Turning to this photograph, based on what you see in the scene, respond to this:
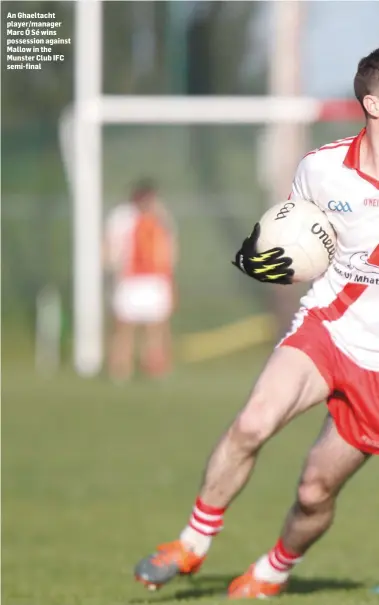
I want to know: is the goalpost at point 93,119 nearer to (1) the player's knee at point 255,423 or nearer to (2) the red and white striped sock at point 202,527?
(2) the red and white striped sock at point 202,527

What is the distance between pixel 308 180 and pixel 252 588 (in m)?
2.03

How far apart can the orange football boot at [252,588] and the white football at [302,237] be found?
1575 mm

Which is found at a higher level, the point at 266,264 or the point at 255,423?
the point at 266,264

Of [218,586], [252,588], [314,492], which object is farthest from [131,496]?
[314,492]

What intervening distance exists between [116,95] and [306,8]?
3072mm

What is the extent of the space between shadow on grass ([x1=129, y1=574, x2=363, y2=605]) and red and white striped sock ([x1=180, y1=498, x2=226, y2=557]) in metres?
0.48

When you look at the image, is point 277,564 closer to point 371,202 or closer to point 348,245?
point 348,245

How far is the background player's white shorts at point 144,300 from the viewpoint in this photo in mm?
21094

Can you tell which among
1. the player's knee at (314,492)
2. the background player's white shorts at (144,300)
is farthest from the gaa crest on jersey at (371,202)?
the background player's white shorts at (144,300)

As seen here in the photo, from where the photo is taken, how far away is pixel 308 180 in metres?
6.65

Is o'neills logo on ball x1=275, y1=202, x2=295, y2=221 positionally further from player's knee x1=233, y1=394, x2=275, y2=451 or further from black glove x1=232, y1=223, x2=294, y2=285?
player's knee x1=233, y1=394, x2=275, y2=451

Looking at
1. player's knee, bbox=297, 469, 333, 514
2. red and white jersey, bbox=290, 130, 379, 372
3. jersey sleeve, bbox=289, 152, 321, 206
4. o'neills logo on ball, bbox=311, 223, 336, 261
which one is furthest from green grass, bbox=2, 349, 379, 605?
jersey sleeve, bbox=289, 152, 321, 206

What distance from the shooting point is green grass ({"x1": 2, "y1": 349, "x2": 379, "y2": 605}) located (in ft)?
27.0

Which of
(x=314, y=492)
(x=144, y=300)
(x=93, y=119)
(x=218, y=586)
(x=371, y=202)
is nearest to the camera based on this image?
(x=371, y=202)
